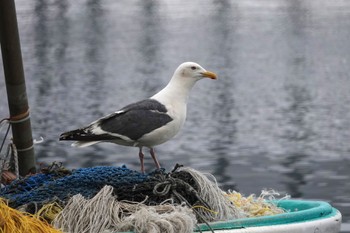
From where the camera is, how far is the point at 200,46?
26.9m

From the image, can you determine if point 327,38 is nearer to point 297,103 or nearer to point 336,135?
point 297,103

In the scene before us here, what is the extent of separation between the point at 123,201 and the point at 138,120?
1.49 meters

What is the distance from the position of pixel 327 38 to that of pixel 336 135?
11833 mm

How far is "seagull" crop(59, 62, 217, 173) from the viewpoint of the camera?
672 centimetres

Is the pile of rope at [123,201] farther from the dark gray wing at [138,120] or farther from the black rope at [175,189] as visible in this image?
the dark gray wing at [138,120]

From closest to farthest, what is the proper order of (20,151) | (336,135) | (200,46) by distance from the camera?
1. (20,151)
2. (336,135)
3. (200,46)

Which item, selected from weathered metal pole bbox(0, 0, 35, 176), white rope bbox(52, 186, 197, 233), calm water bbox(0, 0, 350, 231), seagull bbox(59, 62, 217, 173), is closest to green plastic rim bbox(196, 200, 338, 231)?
white rope bbox(52, 186, 197, 233)

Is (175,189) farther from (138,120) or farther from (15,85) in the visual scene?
(15,85)

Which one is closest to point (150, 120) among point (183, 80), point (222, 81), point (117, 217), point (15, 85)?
point (183, 80)

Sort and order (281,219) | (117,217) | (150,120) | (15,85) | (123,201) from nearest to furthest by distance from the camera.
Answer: (117,217)
(123,201)
(281,219)
(150,120)
(15,85)

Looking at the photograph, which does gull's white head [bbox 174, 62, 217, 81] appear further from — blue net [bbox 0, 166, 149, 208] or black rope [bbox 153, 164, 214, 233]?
black rope [bbox 153, 164, 214, 233]

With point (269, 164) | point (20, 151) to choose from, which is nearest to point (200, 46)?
point (269, 164)

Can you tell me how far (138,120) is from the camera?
6746 millimetres

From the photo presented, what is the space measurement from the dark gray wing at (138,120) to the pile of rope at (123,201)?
0.95 m
